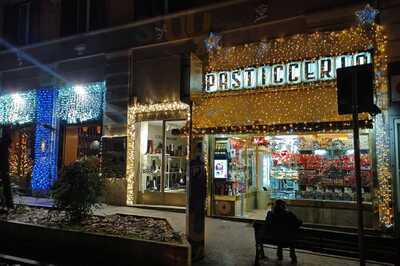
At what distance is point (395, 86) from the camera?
357 inches

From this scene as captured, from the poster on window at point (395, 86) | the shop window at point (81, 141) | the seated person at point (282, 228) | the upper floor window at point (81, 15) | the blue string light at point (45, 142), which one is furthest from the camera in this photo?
the blue string light at point (45, 142)

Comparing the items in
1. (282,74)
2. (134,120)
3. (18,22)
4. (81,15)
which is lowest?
(134,120)

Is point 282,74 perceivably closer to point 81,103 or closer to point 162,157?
point 162,157

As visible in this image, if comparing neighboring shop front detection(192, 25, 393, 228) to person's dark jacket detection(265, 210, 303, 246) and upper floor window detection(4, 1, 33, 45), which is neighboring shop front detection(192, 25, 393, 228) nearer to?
person's dark jacket detection(265, 210, 303, 246)

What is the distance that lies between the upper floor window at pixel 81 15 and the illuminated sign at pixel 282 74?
6022mm

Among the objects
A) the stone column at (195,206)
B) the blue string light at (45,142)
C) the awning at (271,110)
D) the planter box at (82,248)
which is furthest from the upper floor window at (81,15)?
the stone column at (195,206)

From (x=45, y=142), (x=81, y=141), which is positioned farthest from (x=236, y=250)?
(x=45, y=142)

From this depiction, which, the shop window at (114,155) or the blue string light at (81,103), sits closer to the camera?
the shop window at (114,155)

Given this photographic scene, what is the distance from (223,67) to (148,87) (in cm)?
305

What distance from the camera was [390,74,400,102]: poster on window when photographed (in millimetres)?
9031

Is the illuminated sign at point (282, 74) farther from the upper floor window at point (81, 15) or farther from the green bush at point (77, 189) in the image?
the upper floor window at point (81, 15)

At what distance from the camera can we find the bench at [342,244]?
5855mm

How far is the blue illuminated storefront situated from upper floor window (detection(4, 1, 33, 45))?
2.72 m

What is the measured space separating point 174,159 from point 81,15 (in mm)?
7396
